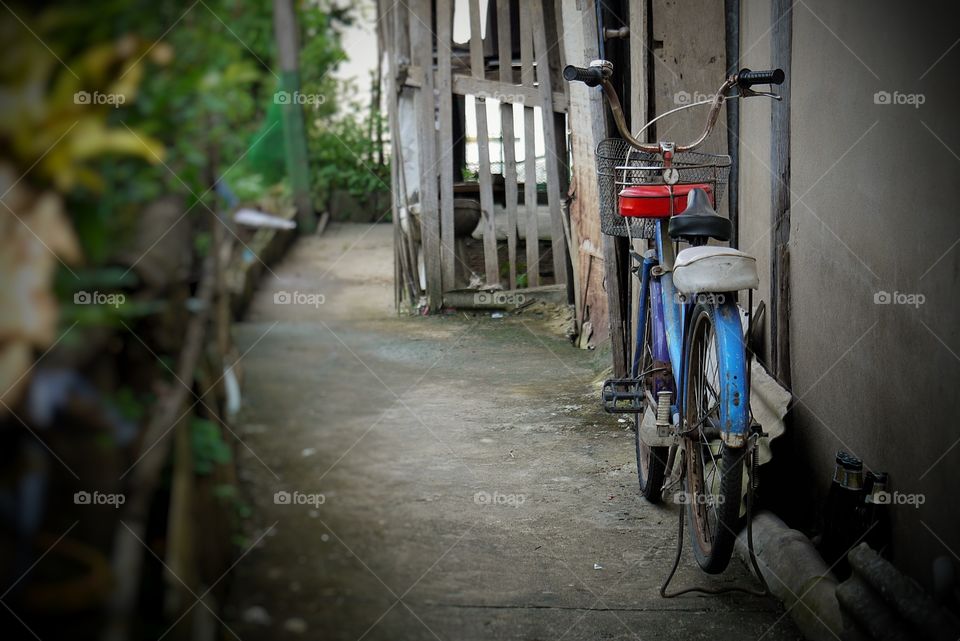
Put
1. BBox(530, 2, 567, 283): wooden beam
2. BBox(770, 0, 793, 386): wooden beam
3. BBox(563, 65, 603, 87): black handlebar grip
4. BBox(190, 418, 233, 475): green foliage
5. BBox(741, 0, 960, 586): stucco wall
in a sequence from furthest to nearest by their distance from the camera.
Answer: BBox(530, 2, 567, 283): wooden beam → BBox(770, 0, 793, 386): wooden beam → BBox(563, 65, 603, 87): black handlebar grip → BBox(741, 0, 960, 586): stucco wall → BBox(190, 418, 233, 475): green foliage

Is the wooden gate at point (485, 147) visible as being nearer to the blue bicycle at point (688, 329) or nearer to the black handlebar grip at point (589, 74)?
the blue bicycle at point (688, 329)

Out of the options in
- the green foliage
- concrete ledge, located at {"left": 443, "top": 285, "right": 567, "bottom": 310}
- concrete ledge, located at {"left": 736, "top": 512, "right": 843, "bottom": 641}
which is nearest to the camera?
the green foliage

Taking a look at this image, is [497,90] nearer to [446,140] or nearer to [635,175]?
[446,140]

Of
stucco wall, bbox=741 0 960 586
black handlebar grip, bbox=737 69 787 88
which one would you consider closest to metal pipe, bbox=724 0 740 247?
stucco wall, bbox=741 0 960 586

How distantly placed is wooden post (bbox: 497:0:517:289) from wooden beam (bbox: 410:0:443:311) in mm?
564

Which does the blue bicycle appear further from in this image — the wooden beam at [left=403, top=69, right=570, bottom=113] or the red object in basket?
the wooden beam at [left=403, top=69, right=570, bottom=113]

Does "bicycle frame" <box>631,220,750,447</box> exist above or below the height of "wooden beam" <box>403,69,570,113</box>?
below

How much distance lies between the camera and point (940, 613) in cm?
204

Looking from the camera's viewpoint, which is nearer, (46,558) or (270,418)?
(46,558)

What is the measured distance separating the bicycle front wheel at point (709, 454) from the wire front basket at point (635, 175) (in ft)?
1.95

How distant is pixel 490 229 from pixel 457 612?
6203mm

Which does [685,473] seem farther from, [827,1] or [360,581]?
[360,581]

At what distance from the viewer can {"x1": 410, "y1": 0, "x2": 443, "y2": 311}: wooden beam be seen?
7.25 metres

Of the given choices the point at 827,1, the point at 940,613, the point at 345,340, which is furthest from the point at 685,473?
the point at 345,340
